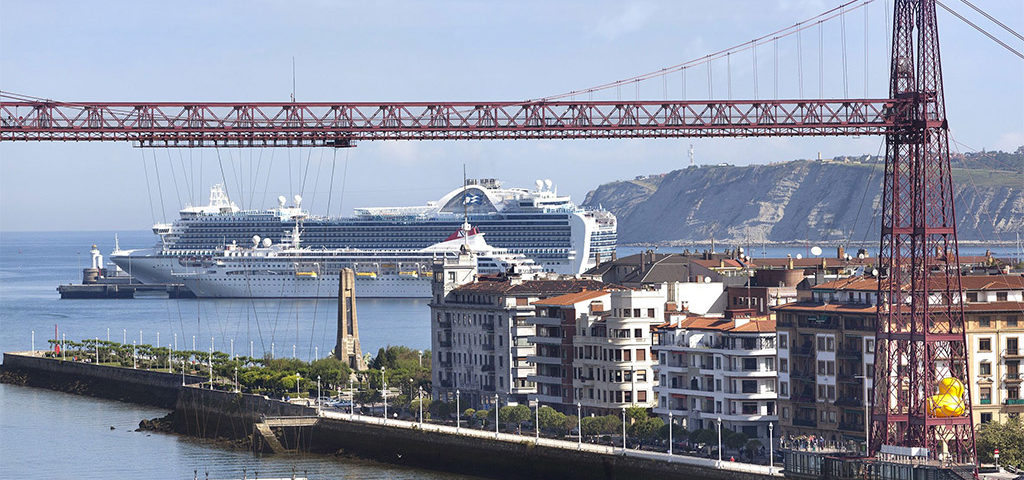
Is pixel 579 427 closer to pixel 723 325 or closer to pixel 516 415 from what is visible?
pixel 516 415

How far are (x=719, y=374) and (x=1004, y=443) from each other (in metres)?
11.9

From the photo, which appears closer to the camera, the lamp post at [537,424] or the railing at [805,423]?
the railing at [805,423]

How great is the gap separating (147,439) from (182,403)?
6.30 meters

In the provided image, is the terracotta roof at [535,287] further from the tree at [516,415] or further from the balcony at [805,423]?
the balcony at [805,423]

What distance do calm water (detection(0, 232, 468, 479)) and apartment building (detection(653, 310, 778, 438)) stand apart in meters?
7.78

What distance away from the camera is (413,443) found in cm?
6369

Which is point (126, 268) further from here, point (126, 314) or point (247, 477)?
point (247, 477)

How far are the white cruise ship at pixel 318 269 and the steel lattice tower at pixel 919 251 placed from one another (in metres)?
109

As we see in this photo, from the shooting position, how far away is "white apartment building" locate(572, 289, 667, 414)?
213 ft

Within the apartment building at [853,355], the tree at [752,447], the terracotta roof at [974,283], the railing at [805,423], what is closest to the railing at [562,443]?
the tree at [752,447]

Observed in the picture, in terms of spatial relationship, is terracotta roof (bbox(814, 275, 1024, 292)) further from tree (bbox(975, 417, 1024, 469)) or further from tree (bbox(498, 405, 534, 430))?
tree (bbox(498, 405, 534, 430))

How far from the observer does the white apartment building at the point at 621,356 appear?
64.9 m

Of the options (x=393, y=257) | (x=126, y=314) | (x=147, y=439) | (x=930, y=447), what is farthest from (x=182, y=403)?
(x=393, y=257)

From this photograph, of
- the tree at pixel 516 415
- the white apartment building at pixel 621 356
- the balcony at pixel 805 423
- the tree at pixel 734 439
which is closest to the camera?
the tree at pixel 734 439
